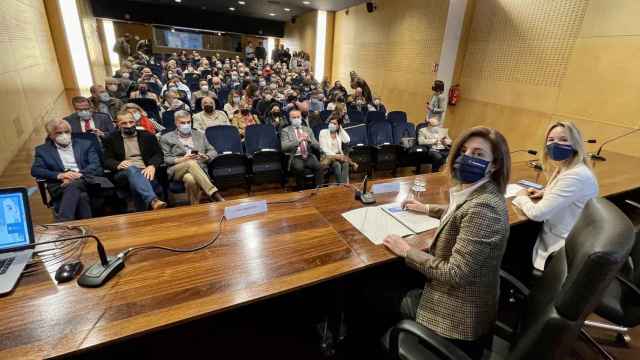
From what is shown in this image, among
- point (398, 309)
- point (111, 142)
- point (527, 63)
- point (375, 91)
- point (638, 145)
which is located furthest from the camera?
point (375, 91)

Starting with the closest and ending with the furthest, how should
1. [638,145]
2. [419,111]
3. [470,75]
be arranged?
[638,145] → [470,75] → [419,111]

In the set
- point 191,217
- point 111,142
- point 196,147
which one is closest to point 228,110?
point 196,147

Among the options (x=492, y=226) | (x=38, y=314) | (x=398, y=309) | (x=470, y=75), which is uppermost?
(x=470, y=75)

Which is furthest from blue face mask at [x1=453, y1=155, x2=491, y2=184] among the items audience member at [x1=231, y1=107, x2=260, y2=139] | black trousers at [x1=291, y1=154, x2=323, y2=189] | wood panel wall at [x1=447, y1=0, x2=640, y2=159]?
wood panel wall at [x1=447, y1=0, x2=640, y2=159]

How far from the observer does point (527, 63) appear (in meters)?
5.34

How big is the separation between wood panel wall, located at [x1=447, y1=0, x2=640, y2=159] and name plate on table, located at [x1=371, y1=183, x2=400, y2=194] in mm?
4144

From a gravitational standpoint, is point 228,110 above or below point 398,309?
above

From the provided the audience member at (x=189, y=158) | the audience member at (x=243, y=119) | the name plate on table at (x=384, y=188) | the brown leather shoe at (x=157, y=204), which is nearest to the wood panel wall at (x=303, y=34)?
the audience member at (x=243, y=119)

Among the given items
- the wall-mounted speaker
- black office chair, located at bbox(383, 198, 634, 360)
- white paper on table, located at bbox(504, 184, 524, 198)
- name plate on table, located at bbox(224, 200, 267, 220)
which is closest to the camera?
black office chair, located at bbox(383, 198, 634, 360)

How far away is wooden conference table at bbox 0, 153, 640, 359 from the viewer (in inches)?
37.8

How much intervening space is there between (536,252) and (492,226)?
3.93ft

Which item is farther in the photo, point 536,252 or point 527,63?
point 527,63

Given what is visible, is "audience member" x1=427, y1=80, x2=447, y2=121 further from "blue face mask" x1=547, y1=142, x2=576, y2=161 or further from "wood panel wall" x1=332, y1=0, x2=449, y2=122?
"blue face mask" x1=547, y1=142, x2=576, y2=161

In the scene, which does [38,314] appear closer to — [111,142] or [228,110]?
[111,142]
